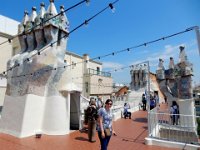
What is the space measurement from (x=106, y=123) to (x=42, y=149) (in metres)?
3.68

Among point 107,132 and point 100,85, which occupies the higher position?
point 100,85

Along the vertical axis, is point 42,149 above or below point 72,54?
below

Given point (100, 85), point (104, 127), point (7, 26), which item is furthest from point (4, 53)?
point (104, 127)

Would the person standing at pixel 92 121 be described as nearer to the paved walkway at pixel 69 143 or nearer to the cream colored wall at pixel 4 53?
the paved walkway at pixel 69 143

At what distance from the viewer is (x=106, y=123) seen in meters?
4.91

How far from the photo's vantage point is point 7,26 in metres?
19.2

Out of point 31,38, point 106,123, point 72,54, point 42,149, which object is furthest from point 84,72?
point 106,123

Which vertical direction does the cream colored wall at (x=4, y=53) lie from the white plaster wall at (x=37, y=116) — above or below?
above

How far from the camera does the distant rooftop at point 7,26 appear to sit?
736 inches

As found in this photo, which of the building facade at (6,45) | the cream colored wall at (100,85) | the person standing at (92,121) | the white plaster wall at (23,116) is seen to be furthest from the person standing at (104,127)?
the cream colored wall at (100,85)

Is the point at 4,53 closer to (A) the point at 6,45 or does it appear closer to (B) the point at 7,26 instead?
(A) the point at 6,45

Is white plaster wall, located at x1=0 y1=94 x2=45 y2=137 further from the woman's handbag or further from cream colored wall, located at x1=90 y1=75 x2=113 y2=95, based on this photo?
cream colored wall, located at x1=90 y1=75 x2=113 y2=95

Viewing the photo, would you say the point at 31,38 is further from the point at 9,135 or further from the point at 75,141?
the point at 75,141

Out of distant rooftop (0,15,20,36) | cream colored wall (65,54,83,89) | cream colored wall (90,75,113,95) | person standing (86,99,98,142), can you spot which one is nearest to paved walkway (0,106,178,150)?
person standing (86,99,98,142)
